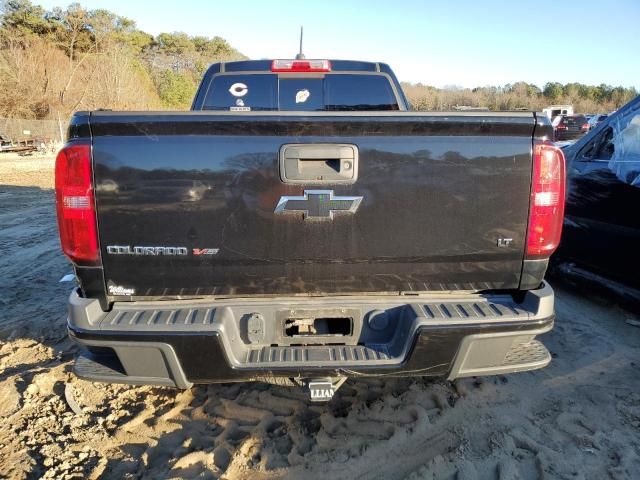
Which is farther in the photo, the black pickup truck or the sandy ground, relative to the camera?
the sandy ground

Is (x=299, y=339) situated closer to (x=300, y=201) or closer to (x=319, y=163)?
(x=300, y=201)

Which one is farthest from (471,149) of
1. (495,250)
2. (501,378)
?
(501,378)

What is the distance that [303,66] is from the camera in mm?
3348

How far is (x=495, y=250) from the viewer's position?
7.25ft

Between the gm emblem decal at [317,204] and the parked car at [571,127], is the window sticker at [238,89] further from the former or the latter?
the parked car at [571,127]

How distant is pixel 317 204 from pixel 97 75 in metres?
32.5

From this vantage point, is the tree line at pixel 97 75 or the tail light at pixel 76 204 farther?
the tree line at pixel 97 75

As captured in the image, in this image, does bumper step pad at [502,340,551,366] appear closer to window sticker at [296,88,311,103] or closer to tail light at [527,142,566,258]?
tail light at [527,142,566,258]

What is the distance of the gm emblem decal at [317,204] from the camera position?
6.86ft

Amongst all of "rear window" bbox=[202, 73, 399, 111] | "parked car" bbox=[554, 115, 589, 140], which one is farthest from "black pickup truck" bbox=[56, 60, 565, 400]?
"parked car" bbox=[554, 115, 589, 140]

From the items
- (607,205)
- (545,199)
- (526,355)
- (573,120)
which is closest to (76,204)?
(545,199)

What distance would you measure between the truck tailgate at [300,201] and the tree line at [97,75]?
17459mm

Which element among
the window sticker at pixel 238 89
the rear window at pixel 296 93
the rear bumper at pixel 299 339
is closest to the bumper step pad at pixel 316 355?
the rear bumper at pixel 299 339

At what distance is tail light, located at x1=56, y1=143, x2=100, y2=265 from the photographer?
2.04m
